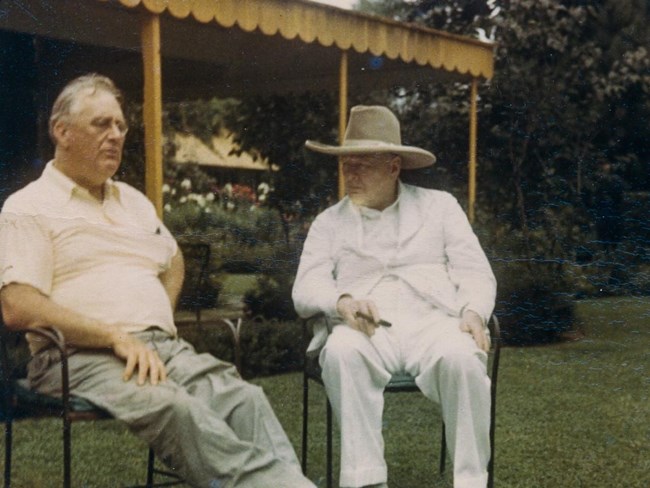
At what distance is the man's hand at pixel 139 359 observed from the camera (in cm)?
246

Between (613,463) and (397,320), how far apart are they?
1299mm

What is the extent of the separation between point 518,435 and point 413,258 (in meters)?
1.41

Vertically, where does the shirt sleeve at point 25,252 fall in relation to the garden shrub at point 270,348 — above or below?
above

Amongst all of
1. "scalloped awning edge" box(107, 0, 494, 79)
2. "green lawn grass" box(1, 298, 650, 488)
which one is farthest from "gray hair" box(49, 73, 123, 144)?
"scalloped awning edge" box(107, 0, 494, 79)

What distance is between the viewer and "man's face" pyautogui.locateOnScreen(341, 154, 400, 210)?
3.31m

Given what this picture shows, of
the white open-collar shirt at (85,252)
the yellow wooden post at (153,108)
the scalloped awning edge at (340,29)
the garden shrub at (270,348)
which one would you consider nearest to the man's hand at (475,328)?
the white open-collar shirt at (85,252)

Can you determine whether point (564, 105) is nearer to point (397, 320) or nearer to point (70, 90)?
point (397, 320)

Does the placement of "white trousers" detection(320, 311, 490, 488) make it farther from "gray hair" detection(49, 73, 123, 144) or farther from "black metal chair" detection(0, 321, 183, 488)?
"gray hair" detection(49, 73, 123, 144)

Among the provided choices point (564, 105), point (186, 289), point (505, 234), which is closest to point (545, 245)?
point (505, 234)

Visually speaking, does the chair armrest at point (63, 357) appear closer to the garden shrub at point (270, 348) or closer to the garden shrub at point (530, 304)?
the garden shrub at point (270, 348)

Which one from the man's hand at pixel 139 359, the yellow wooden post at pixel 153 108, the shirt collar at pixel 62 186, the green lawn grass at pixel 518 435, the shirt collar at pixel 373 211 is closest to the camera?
the man's hand at pixel 139 359

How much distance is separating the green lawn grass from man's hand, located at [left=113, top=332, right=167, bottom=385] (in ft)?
3.96

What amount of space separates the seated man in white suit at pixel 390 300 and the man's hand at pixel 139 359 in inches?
24.9

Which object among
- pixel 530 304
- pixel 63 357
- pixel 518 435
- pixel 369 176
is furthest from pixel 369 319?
pixel 530 304
